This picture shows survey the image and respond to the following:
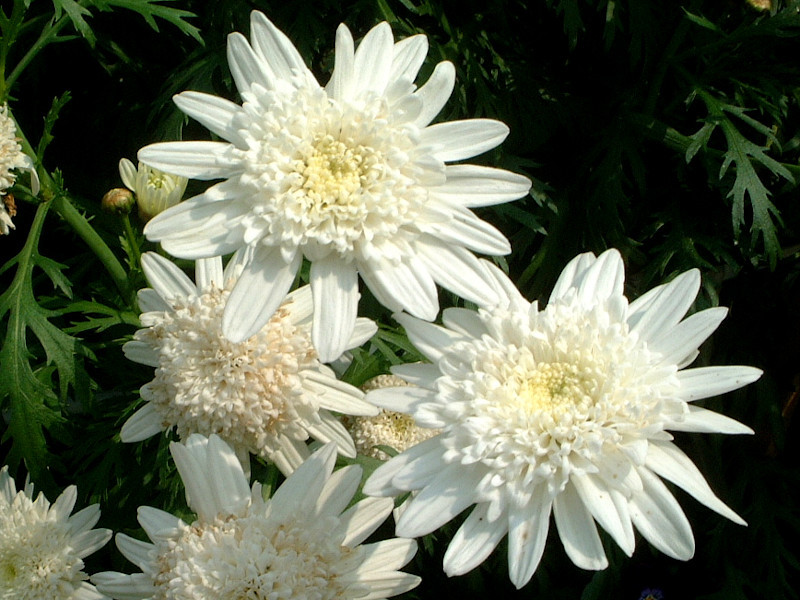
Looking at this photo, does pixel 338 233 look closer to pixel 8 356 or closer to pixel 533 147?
pixel 8 356

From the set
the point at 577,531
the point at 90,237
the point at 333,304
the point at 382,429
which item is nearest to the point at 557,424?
the point at 577,531

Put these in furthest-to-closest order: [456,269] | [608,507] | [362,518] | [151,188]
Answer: [151,188]
[362,518]
[456,269]
[608,507]

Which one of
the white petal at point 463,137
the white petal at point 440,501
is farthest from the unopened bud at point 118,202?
the white petal at point 440,501

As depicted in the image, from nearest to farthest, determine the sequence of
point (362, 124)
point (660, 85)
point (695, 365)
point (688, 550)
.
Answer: point (688, 550), point (362, 124), point (660, 85), point (695, 365)

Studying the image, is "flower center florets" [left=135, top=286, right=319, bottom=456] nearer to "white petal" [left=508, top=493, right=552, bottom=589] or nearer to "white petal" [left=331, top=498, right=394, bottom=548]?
"white petal" [left=331, top=498, right=394, bottom=548]

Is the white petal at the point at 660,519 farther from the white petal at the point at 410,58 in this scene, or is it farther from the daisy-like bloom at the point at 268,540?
the white petal at the point at 410,58

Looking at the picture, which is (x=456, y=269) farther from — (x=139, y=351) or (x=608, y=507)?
(x=139, y=351)

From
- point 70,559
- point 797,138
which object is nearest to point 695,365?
point 797,138
